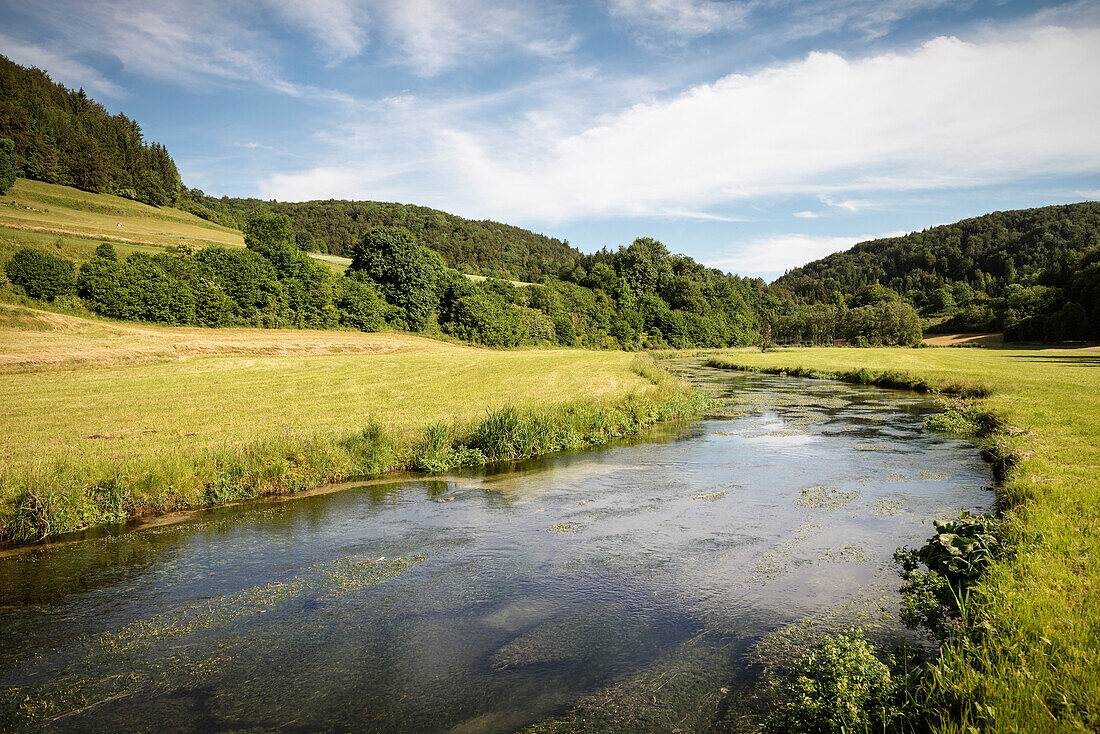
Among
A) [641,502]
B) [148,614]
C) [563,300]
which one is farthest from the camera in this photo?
[563,300]

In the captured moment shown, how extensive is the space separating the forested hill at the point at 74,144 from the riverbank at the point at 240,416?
61.2 m

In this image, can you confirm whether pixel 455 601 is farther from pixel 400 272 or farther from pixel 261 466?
pixel 400 272

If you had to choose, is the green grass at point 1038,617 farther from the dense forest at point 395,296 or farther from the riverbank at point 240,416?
the dense forest at point 395,296

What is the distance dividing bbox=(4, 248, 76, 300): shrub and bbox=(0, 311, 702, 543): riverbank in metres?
4.61

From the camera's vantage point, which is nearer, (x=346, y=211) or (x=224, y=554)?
(x=224, y=554)

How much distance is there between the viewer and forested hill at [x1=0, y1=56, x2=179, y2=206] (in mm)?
71812

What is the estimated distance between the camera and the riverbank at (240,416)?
12477 mm

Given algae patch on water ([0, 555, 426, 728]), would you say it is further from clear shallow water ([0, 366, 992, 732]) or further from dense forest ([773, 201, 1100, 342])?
dense forest ([773, 201, 1100, 342])

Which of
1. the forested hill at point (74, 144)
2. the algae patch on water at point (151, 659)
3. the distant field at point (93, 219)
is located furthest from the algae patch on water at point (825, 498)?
the forested hill at point (74, 144)

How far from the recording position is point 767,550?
34.2 ft

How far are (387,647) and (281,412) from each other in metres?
16.6

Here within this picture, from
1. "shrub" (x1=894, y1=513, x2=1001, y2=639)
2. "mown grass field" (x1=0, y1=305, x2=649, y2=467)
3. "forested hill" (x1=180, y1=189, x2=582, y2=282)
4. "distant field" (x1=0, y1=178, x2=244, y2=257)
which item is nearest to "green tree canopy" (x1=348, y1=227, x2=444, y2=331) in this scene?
"mown grass field" (x1=0, y1=305, x2=649, y2=467)

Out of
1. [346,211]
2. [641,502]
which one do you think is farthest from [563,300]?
[641,502]

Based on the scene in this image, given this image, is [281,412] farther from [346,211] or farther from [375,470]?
[346,211]
